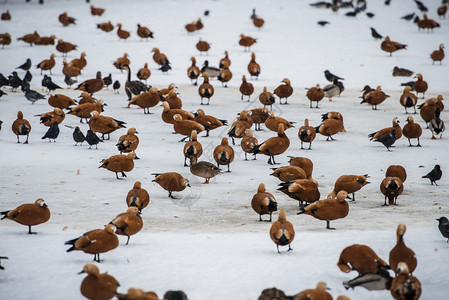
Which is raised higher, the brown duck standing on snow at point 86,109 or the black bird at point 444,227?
the brown duck standing on snow at point 86,109

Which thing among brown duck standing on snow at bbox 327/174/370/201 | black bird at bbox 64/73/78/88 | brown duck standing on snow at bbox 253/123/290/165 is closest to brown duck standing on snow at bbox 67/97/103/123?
brown duck standing on snow at bbox 253/123/290/165

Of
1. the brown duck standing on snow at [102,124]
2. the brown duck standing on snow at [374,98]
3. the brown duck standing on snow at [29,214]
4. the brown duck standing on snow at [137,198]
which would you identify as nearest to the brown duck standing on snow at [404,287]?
the brown duck standing on snow at [137,198]

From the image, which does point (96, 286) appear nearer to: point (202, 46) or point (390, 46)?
point (202, 46)

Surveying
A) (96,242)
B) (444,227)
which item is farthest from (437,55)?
(96,242)

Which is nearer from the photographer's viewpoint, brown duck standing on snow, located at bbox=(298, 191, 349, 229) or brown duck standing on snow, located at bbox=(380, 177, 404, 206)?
brown duck standing on snow, located at bbox=(298, 191, 349, 229)

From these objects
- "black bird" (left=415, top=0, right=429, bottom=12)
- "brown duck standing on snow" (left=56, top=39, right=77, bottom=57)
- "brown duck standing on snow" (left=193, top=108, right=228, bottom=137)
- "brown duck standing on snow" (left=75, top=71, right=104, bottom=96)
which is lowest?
"brown duck standing on snow" (left=193, top=108, right=228, bottom=137)

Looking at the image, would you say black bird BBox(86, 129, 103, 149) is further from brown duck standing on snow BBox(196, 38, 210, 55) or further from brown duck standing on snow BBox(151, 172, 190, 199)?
brown duck standing on snow BBox(196, 38, 210, 55)

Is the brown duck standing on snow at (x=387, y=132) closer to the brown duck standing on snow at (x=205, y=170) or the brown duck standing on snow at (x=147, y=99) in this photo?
the brown duck standing on snow at (x=205, y=170)

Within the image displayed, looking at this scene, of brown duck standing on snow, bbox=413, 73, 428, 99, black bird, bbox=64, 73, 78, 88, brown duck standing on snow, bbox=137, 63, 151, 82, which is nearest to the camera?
brown duck standing on snow, bbox=413, 73, 428, 99

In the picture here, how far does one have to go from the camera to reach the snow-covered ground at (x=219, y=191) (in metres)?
6.75

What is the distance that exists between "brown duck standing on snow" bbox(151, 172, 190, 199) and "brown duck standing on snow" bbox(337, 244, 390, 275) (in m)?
3.32

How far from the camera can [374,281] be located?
246 inches

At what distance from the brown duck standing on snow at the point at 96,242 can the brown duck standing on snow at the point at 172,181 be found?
97.3 inches

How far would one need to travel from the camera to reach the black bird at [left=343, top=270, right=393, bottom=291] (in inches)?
244
